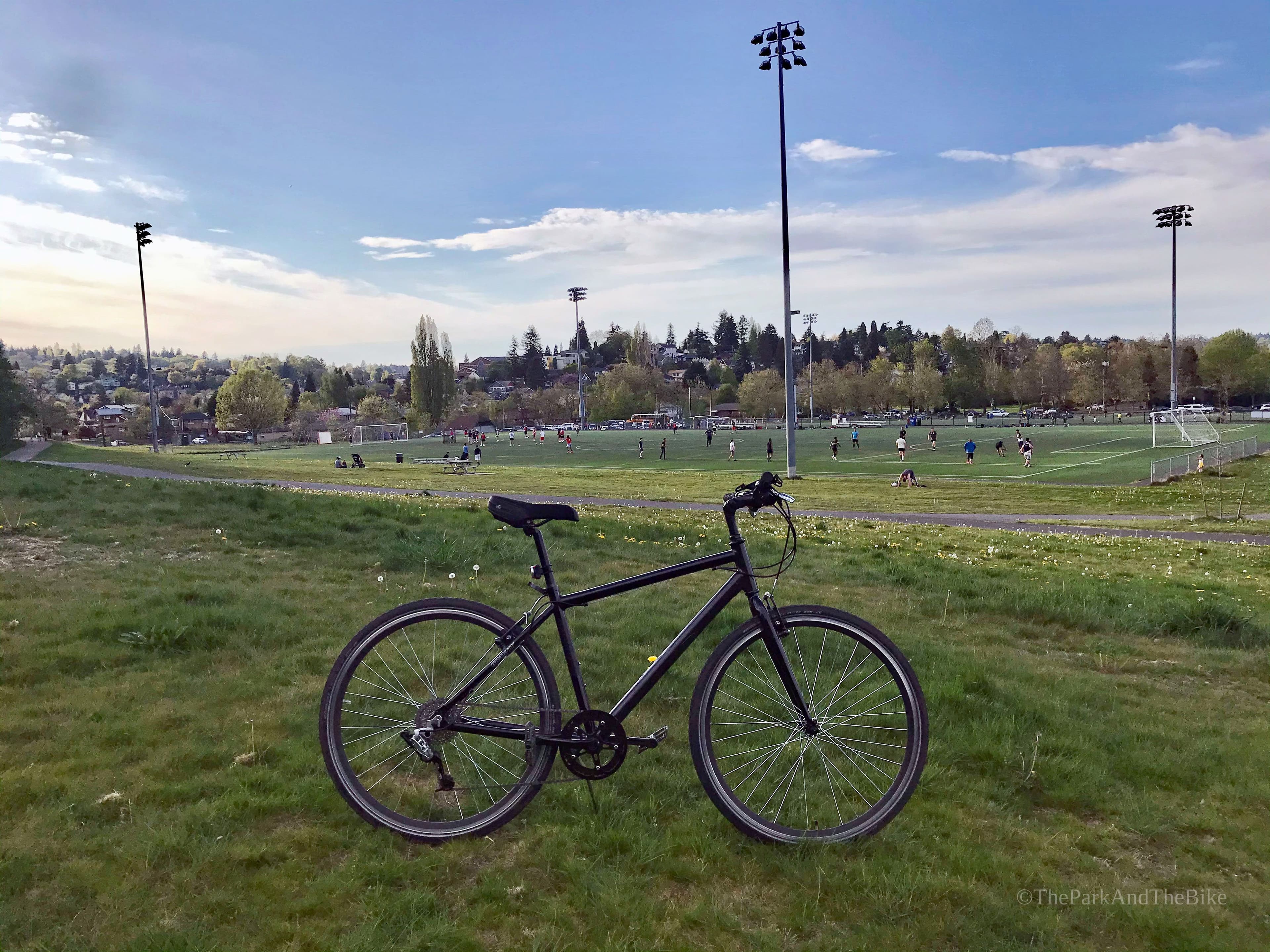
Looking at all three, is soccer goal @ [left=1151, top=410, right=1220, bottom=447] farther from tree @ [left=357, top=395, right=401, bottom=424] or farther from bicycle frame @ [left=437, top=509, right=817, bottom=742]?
tree @ [left=357, top=395, right=401, bottom=424]

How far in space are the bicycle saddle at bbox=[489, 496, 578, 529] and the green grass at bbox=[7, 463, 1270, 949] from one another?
1298mm

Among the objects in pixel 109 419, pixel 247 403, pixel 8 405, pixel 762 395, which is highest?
pixel 247 403

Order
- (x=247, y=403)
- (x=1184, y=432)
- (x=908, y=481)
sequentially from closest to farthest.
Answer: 1. (x=908, y=481)
2. (x=1184, y=432)
3. (x=247, y=403)

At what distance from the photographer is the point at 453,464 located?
4675 centimetres

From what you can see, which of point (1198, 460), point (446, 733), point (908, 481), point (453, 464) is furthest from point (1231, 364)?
point (446, 733)

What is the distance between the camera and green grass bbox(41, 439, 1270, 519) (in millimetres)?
26078

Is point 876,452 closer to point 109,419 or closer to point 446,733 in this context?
point 446,733

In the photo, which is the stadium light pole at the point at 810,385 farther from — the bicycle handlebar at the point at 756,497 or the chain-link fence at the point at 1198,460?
the bicycle handlebar at the point at 756,497

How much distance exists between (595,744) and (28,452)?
54.2 m

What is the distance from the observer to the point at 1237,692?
18.4ft

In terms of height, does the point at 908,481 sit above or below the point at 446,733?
below

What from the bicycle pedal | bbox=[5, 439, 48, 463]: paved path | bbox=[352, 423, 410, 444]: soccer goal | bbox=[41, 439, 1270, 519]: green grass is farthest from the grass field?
bbox=[352, 423, 410, 444]: soccer goal

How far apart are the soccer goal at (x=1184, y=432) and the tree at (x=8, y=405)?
69.1 meters

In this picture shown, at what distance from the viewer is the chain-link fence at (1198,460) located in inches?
1324
